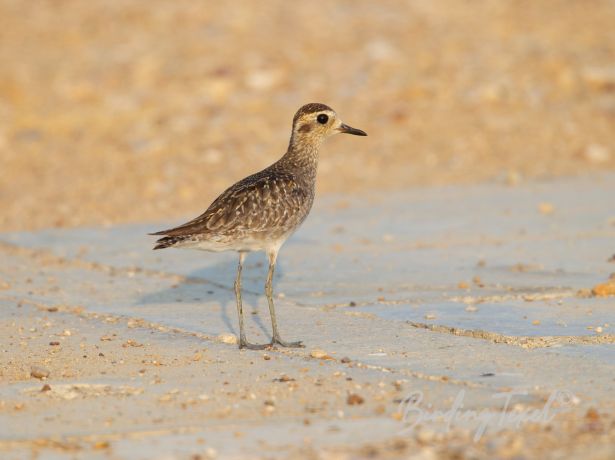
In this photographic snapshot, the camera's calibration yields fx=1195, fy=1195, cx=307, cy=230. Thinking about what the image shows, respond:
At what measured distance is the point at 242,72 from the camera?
17.8m

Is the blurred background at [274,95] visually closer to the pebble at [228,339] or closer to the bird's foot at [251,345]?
the pebble at [228,339]

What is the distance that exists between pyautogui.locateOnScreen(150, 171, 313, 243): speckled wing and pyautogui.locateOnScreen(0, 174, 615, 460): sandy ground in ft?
2.14

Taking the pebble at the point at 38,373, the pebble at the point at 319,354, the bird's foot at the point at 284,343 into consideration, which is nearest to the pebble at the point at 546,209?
the bird's foot at the point at 284,343

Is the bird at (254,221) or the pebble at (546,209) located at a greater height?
the pebble at (546,209)

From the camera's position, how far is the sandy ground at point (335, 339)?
5250 mm

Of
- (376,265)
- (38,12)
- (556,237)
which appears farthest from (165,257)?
(38,12)

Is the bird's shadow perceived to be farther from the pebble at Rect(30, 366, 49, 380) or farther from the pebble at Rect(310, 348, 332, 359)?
the pebble at Rect(30, 366, 49, 380)

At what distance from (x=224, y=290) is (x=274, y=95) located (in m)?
8.21

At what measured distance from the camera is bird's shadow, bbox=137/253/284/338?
8539 mm

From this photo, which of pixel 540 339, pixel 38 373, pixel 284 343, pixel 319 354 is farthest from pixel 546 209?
pixel 38 373

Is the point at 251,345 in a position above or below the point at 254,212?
below

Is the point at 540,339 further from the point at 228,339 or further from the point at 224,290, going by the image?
the point at 224,290

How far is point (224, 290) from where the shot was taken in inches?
367

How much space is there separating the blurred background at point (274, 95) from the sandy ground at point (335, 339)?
2137 mm
